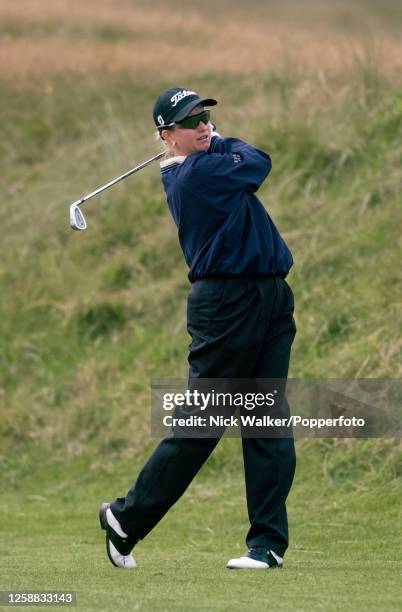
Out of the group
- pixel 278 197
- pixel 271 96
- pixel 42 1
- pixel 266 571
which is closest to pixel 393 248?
pixel 278 197

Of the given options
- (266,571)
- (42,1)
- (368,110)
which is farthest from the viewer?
(42,1)

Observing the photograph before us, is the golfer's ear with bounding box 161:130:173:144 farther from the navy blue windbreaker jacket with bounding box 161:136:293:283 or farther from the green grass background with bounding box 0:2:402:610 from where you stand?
the green grass background with bounding box 0:2:402:610

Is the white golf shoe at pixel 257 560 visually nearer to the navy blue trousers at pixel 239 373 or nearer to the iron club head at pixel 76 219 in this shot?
the navy blue trousers at pixel 239 373

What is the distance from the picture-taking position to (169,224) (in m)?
14.8

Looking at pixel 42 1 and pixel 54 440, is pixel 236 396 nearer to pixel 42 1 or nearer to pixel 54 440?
pixel 54 440

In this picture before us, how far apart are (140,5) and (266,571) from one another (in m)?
22.5

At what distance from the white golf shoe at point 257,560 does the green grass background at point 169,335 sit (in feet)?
0.39

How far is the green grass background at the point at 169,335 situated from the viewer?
702 cm

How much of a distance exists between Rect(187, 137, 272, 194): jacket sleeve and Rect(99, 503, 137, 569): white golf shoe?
166cm

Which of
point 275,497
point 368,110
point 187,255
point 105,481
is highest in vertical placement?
point 368,110

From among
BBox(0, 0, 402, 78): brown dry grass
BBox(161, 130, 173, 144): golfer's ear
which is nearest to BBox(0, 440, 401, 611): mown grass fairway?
BBox(161, 130, 173, 144): golfer's ear

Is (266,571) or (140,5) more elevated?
(140,5)

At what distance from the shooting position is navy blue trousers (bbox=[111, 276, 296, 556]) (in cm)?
675

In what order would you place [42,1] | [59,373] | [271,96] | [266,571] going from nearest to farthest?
[266,571], [59,373], [271,96], [42,1]
